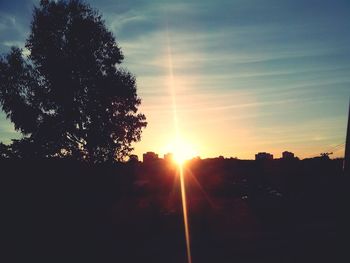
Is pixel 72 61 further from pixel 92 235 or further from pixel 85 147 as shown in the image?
pixel 92 235

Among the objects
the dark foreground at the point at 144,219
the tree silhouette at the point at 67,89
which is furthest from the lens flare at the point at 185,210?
the tree silhouette at the point at 67,89

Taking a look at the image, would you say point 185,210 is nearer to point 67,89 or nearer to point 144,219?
point 144,219

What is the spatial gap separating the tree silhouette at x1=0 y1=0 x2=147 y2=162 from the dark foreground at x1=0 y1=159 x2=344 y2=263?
191 cm

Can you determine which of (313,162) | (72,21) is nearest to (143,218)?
(72,21)

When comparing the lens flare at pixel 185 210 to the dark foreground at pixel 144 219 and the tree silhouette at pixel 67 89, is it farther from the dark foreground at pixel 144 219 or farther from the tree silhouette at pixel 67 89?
the tree silhouette at pixel 67 89

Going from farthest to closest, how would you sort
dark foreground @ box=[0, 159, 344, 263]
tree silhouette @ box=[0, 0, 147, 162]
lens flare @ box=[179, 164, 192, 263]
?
1. tree silhouette @ box=[0, 0, 147, 162]
2. lens flare @ box=[179, 164, 192, 263]
3. dark foreground @ box=[0, 159, 344, 263]

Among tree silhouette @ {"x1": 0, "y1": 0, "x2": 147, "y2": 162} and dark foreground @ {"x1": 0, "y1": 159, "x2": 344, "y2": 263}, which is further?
tree silhouette @ {"x1": 0, "y1": 0, "x2": 147, "y2": 162}

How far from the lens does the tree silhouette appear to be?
20156mm

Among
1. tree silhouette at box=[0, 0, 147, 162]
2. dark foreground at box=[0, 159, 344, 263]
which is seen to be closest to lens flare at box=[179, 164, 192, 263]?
dark foreground at box=[0, 159, 344, 263]

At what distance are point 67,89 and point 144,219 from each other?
32.9ft

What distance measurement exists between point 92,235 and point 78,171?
520 centimetres

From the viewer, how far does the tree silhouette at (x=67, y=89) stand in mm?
20156

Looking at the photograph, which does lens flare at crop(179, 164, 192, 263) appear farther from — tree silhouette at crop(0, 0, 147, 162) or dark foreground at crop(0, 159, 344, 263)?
tree silhouette at crop(0, 0, 147, 162)

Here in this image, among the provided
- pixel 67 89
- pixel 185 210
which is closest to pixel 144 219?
pixel 185 210
